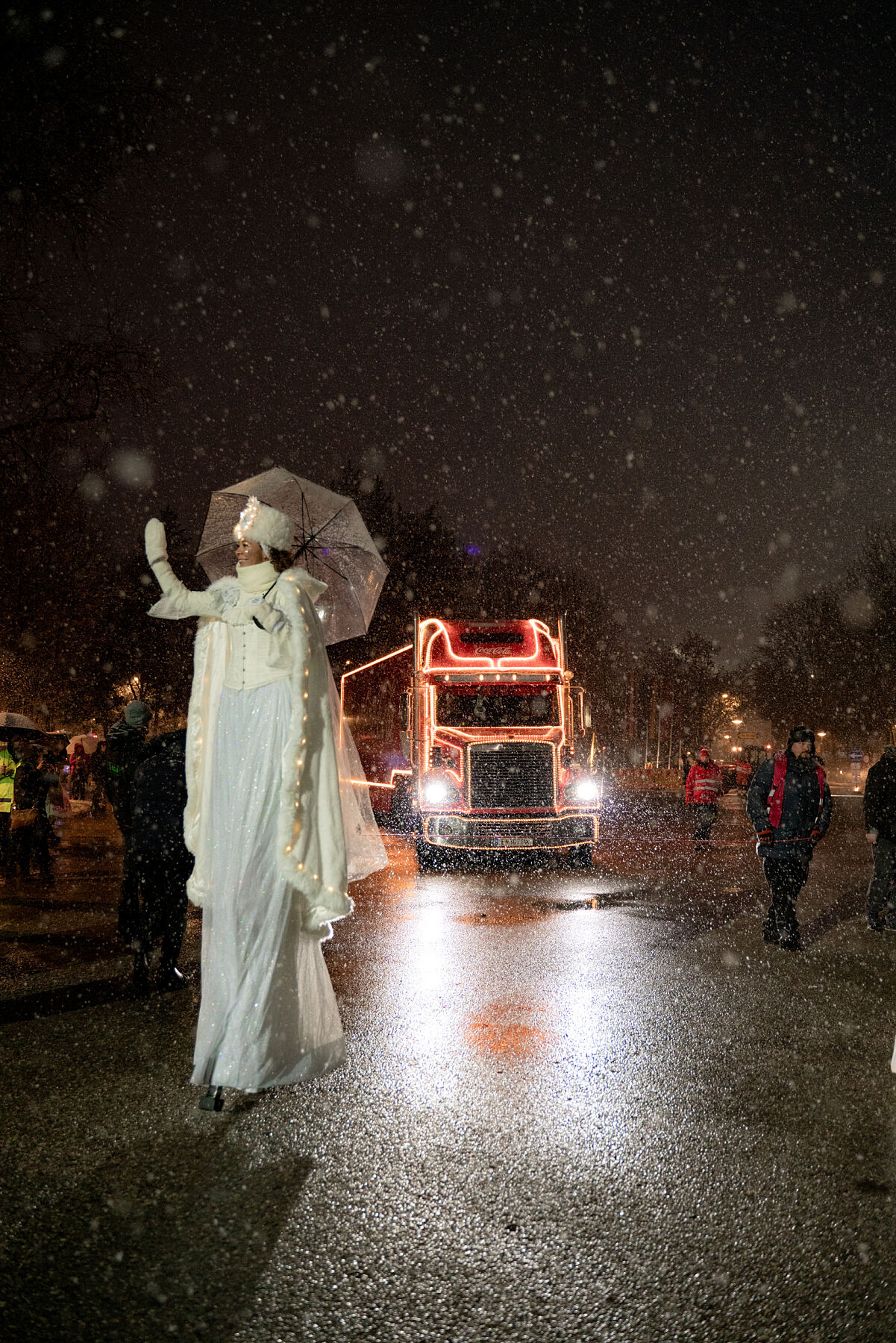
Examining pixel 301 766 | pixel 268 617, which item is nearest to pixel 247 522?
pixel 268 617

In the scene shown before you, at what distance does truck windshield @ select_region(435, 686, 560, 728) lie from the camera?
1680 centimetres

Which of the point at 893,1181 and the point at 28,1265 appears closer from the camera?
the point at 28,1265

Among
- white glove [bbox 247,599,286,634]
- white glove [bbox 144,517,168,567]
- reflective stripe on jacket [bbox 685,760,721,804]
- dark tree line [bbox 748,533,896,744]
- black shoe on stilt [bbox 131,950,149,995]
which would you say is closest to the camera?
white glove [bbox 247,599,286,634]

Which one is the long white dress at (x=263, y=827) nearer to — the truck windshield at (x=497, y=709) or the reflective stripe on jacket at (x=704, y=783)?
the truck windshield at (x=497, y=709)

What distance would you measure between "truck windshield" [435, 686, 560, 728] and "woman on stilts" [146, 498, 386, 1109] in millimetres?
11558

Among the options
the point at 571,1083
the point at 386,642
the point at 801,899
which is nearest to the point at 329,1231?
the point at 571,1083

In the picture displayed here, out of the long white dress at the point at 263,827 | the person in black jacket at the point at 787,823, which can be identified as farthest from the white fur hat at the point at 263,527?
the person in black jacket at the point at 787,823

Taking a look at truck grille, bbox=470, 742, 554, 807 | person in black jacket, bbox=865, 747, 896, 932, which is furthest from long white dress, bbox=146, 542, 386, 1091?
truck grille, bbox=470, 742, 554, 807

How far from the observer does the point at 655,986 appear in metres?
7.44

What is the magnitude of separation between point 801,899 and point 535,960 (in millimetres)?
5207

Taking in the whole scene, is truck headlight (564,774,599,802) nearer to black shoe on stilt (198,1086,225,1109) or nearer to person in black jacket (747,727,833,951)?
person in black jacket (747,727,833,951)

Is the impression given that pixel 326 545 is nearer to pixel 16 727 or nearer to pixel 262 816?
pixel 262 816

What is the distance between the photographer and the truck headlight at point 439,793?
51.1 ft

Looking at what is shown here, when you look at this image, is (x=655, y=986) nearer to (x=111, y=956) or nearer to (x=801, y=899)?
(x=111, y=956)
